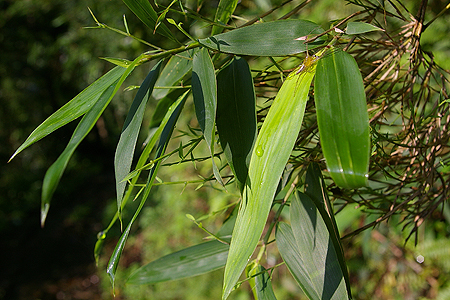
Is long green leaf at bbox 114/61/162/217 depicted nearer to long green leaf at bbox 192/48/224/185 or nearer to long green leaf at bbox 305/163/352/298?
long green leaf at bbox 192/48/224/185

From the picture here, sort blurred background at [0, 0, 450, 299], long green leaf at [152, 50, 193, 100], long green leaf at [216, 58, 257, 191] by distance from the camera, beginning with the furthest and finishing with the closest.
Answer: blurred background at [0, 0, 450, 299] → long green leaf at [152, 50, 193, 100] → long green leaf at [216, 58, 257, 191]

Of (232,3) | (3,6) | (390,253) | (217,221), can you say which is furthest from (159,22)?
(3,6)

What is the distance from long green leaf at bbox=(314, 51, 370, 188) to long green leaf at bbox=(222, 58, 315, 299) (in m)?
0.02

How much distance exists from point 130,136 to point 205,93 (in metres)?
0.09

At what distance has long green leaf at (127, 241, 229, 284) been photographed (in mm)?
485

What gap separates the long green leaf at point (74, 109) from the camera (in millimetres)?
326

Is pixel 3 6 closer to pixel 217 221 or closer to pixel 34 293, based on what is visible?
pixel 34 293

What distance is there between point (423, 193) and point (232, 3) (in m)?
0.35

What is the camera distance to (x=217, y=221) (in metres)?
2.03

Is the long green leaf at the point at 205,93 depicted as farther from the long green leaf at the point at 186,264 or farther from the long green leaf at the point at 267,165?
the long green leaf at the point at 186,264

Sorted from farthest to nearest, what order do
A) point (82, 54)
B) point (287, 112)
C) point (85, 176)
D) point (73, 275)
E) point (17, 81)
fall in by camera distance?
point (85, 176), point (17, 81), point (73, 275), point (82, 54), point (287, 112)

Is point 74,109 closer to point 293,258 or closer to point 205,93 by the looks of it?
point 205,93

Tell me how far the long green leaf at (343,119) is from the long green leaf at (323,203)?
15 centimetres

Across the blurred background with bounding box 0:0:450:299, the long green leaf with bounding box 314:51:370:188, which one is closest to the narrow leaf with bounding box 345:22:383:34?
the long green leaf with bounding box 314:51:370:188
